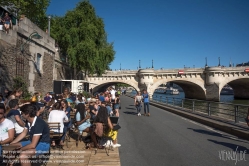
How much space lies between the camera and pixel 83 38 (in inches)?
922

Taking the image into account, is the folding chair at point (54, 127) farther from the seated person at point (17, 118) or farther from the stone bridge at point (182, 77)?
the stone bridge at point (182, 77)

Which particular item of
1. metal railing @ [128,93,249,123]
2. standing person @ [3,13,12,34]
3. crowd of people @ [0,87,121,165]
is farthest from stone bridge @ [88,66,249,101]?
crowd of people @ [0,87,121,165]

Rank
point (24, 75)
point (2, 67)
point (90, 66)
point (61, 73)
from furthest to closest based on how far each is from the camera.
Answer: point (90, 66) < point (61, 73) < point (24, 75) < point (2, 67)

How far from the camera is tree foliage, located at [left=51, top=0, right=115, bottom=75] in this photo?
878 inches

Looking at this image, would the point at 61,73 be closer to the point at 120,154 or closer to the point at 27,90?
the point at 27,90

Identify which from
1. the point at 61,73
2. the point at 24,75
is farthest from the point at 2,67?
the point at 61,73

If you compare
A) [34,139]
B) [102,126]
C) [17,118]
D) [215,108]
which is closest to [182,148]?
[102,126]

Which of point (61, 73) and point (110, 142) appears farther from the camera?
point (61, 73)

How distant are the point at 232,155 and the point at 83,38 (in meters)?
20.9

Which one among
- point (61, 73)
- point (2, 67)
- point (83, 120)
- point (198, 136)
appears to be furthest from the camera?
point (61, 73)

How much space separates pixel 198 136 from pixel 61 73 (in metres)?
16.7

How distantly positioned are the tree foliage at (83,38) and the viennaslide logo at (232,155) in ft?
61.2

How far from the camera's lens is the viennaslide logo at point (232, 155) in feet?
15.6

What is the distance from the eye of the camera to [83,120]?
584 centimetres
